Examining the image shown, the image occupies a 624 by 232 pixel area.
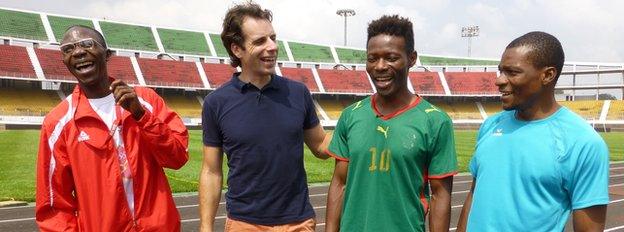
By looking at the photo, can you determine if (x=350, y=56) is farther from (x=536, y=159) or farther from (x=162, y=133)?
(x=536, y=159)

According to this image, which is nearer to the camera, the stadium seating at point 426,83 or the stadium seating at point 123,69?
the stadium seating at point 123,69

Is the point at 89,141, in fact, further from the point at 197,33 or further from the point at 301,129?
the point at 197,33

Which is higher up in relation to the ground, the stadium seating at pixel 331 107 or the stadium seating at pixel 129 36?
the stadium seating at pixel 129 36

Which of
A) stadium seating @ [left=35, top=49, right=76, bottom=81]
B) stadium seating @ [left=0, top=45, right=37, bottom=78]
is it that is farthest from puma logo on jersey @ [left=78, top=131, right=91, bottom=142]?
stadium seating @ [left=35, top=49, right=76, bottom=81]

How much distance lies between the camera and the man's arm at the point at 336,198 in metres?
2.93

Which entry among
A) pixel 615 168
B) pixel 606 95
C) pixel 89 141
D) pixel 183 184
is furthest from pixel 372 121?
pixel 606 95

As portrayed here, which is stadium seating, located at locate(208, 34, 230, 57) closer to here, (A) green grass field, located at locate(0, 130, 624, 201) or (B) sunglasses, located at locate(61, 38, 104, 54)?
(A) green grass field, located at locate(0, 130, 624, 201)

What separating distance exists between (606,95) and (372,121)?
263ft

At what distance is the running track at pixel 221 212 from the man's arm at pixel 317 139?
460 centimetres

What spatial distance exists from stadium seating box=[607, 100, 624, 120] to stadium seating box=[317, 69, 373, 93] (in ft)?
77.6

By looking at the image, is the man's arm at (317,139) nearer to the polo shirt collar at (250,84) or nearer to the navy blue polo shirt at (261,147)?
the navy blue polo shirt at (261,147)

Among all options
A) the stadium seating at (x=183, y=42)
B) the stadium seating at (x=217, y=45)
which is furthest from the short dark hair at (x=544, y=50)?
the stadium seating at (x=217, y=45)

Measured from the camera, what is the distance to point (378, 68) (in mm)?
2734

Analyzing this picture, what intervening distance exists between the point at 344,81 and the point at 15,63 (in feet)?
102
